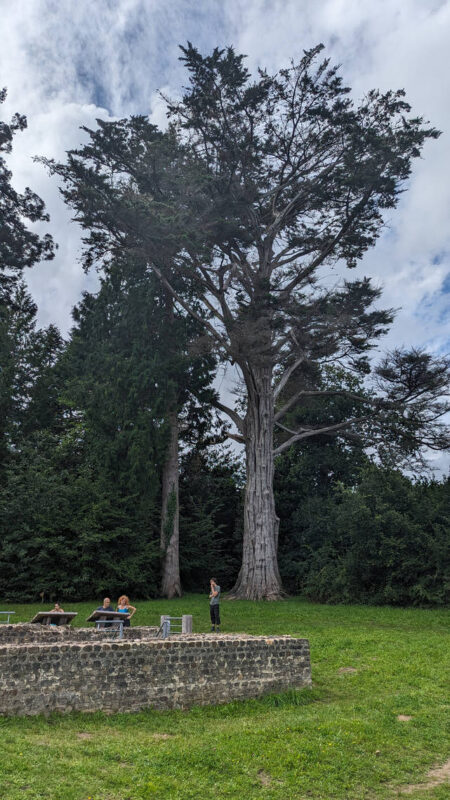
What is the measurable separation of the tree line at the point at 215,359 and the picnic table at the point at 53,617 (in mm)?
8962

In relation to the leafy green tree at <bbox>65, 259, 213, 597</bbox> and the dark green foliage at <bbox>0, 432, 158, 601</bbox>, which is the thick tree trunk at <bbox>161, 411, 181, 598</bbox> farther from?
the dark green foliage at <bbox>0, 432, 158, 601</bbox>

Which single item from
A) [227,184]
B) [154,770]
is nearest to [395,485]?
[227,184]

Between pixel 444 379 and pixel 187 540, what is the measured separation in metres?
13.3

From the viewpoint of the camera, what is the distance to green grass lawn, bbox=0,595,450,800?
289 inches

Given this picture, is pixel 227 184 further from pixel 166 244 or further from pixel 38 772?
pixel 38 772

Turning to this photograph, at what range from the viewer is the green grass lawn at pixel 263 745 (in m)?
7.35

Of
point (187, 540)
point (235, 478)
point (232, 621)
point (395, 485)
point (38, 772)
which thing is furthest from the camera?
point (235, 478)

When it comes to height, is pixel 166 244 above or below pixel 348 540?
above

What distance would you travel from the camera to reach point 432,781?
7.98 m

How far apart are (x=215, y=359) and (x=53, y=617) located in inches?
643

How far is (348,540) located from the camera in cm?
2559

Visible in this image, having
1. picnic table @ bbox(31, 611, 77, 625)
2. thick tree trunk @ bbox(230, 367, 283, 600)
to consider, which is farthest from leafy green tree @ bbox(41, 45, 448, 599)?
picnic table @ bbox(31, 611, 77, 625)

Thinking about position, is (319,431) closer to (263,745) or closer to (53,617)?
(53,617)

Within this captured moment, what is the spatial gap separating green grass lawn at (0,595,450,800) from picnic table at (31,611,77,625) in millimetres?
4997
